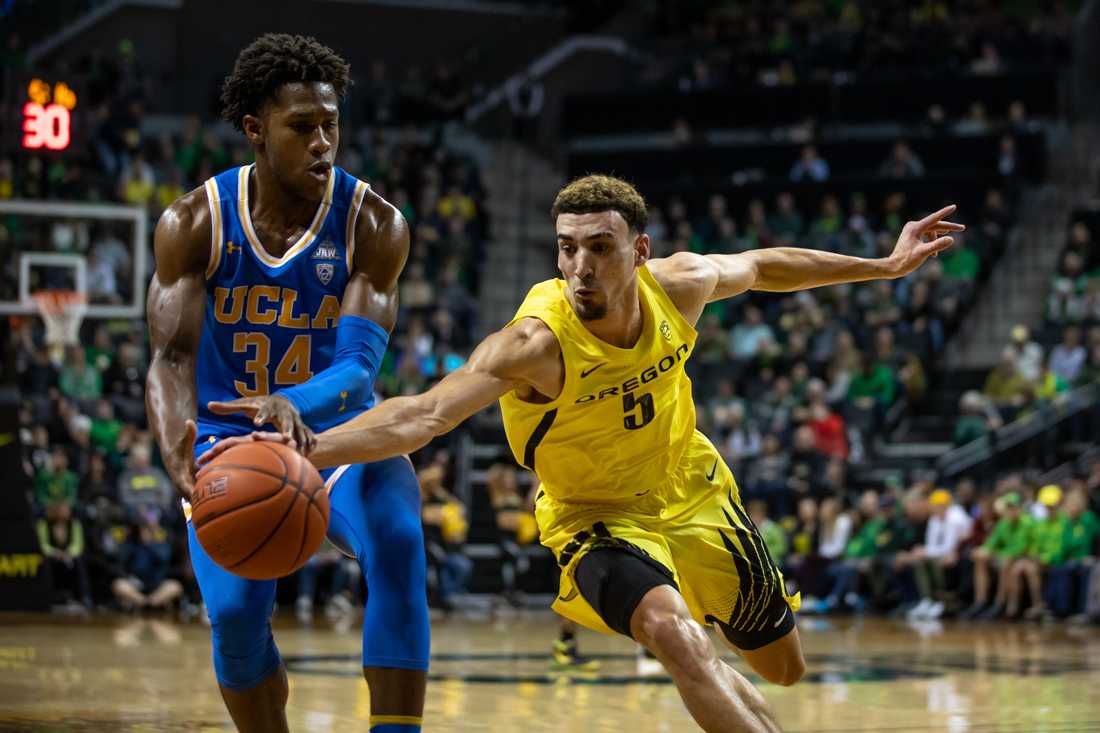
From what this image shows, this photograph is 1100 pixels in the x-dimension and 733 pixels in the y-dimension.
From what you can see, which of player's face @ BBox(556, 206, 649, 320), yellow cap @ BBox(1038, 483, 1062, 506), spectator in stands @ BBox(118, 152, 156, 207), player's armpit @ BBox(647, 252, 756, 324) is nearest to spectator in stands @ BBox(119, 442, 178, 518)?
spectator in stands @ BBox(118, 152, 156, 207)

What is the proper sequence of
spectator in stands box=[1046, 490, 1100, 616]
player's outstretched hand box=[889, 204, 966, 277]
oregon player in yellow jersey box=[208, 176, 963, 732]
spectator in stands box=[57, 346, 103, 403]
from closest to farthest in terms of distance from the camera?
oregon player in yellow jersey box=[208, 176, 963, 732] → player's outstretched hand box=[889, 204, 966, 277] → spectator in stands box=[1046, 490, 1100, 616] → spectator in stands box=[57, 346, 103, 403]

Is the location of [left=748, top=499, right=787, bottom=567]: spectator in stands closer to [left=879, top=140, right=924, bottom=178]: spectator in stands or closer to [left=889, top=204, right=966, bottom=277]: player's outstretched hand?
[left=879, top=140, right=924, bottom=178]: spectator in stands

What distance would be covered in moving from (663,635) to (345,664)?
18.8 feet

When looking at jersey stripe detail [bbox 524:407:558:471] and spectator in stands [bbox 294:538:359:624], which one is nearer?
jersey stripe detail [bbox 524:407:558:471]

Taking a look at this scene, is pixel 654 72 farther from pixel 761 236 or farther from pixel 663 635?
pixel 663 635

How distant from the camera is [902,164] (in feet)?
73.0

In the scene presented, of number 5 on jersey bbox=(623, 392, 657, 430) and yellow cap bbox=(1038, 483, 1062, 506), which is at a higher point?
number 5 on jersey bbox=(623, 392, 657, 430)

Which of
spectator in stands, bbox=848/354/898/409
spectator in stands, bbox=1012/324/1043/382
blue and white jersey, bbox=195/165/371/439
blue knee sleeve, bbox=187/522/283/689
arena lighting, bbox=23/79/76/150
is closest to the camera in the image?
blue knee sleeve, bbox=187/522/283/689

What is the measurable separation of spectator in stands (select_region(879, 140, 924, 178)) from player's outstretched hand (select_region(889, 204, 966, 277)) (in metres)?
16.0

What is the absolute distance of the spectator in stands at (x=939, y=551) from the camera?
1680 cm

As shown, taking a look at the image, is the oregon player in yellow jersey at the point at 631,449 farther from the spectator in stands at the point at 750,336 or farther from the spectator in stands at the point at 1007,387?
the spectator in stands at the point at 750,336

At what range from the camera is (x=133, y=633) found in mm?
12648

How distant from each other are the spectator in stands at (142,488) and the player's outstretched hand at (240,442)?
11.9 meters

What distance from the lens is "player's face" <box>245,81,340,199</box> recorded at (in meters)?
5.01
